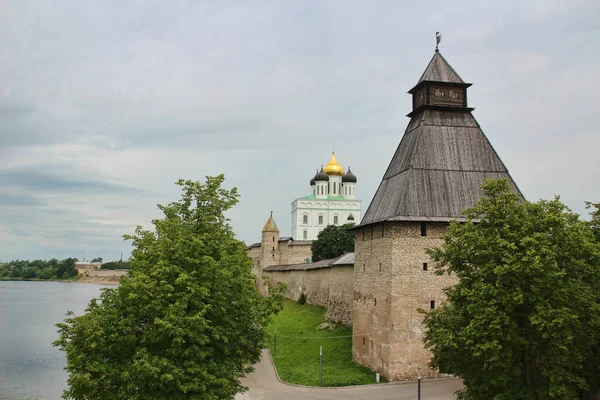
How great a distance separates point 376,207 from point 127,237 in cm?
1208

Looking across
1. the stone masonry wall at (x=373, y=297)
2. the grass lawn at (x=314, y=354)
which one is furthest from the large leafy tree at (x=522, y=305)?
the stone masonry wall at (x=373, y=297)

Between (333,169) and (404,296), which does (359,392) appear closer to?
(404,296)

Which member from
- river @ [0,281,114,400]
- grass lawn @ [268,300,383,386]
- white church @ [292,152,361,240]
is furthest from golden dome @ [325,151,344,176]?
grass lawn @ [268,300,383,386]

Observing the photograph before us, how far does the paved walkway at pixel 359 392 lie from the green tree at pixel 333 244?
1579 inches

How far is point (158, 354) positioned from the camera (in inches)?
568

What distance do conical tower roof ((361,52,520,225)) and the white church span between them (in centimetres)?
6949

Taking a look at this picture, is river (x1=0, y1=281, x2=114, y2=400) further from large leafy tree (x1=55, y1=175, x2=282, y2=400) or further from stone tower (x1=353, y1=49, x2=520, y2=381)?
stone tower (x1=353, y1=49, x2=520, y2=381)

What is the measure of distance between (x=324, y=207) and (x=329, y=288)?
193ft

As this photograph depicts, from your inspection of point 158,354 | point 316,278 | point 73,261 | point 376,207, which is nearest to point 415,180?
point 376,207

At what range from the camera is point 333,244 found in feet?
206

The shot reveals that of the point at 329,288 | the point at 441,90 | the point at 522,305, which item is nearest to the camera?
the point at 522,305

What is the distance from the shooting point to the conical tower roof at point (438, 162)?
75.3 feet

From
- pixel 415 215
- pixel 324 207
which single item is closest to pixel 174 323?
pixel 415 215

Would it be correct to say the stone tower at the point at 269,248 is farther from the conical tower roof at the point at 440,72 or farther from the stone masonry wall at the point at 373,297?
the conical tower roof at the point at 440,72
